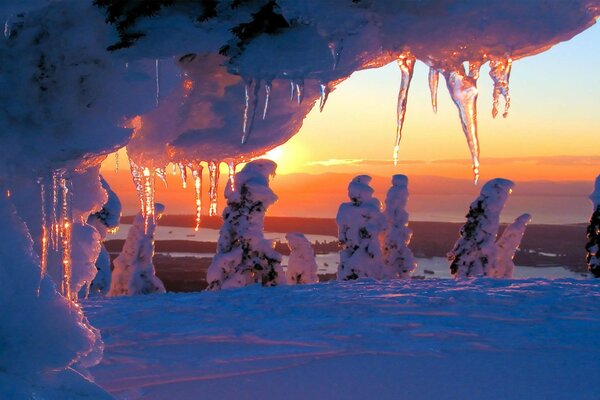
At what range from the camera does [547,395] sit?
5660 mm

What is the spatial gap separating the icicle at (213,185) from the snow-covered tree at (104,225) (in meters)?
12.8

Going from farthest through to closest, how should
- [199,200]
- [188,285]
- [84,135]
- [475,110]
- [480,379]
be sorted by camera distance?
[188,285]
[199,200]
[480,379]
[84,135]
[475,110]

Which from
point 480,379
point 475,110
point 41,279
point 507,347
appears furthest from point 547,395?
point 41,279

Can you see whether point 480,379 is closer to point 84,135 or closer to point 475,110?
point 475,110

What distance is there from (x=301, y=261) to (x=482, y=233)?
6316 millimetres

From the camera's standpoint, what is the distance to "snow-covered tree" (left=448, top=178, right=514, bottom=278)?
21.5m

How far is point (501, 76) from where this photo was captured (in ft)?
12.3

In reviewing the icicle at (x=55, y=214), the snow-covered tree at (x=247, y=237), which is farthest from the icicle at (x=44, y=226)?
the snow-covered tree at (x=247, y=237)

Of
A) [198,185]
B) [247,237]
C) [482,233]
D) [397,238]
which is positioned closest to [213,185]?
[198,185]

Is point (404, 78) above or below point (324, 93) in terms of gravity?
above

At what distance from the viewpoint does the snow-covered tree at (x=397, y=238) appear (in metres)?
23.4

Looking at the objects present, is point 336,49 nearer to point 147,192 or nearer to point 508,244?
point 147,192

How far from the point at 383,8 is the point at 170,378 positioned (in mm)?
4156

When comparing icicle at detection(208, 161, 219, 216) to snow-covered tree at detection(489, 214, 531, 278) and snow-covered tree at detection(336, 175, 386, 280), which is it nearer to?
snow-covered tree at detection(336, 175, 386, 280)
